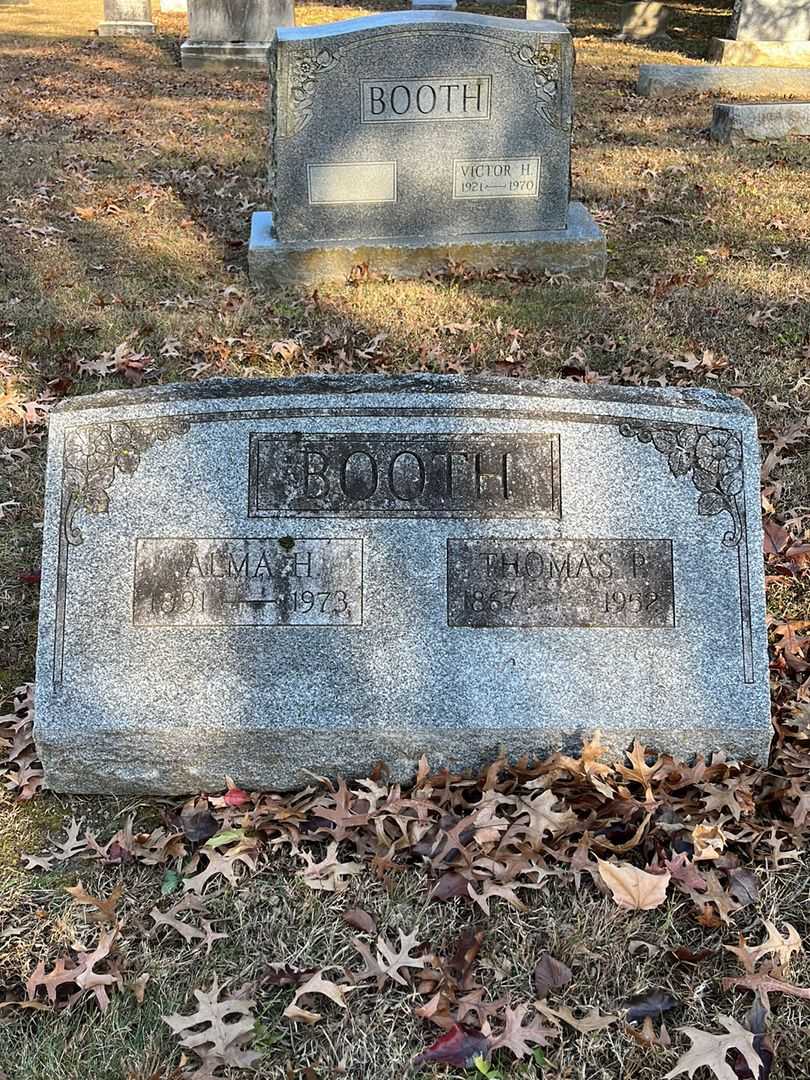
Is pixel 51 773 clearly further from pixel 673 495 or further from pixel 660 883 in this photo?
pixel 673 495

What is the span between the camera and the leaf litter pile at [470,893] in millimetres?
2408

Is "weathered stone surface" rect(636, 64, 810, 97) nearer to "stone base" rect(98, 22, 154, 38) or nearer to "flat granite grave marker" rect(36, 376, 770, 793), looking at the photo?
"stone base" rect(98, 22, 154, 38)

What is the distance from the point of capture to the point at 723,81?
12227mm

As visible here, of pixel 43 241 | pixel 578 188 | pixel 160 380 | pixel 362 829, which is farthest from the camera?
pixel 578 188

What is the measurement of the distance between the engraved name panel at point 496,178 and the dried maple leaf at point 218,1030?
6.07 m

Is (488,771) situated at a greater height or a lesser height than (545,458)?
lesser

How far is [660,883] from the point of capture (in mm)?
2719

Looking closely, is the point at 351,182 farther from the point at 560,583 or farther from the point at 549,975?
the point at 549,975

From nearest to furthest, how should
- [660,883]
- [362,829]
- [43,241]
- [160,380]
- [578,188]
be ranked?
[660,883]
[362,829]
[160,380]
[43,241]
[578,188]

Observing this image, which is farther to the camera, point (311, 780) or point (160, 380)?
point (160, 380)

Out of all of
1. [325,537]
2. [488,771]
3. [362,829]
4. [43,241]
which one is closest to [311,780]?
[362,829]

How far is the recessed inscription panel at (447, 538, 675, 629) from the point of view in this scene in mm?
3074

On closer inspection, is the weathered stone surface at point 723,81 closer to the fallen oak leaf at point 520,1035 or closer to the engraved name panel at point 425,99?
the engraved name panel at point 425,99

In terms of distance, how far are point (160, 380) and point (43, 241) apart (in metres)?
2.94
